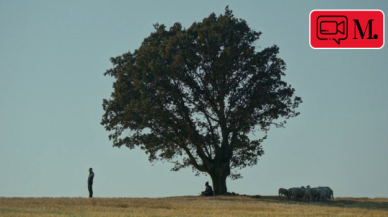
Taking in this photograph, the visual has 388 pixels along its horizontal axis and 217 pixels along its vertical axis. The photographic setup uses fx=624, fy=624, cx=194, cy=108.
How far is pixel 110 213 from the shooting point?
32.5 meters

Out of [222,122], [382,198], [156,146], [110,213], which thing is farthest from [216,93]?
[110,213]

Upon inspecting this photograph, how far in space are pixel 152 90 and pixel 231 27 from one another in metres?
8.13

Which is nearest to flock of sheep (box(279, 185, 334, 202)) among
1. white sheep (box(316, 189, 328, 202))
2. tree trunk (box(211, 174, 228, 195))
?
white sheep (box(316, 189, 328, 202))

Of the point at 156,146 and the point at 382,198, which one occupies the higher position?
the point at 156,146

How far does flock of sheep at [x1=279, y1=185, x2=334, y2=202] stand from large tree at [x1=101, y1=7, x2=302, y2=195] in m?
4.07

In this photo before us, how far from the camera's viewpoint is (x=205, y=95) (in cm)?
5069

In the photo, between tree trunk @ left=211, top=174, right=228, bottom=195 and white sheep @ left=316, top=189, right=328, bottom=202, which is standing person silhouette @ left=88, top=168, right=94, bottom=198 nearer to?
tree trunk @ left=211, top=174, right=228, bottom=195

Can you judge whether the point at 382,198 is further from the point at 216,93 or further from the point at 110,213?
the point at 110,213

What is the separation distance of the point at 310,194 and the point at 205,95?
1151 cm

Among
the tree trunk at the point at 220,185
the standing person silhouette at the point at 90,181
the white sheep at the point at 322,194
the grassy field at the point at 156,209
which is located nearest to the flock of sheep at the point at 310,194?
the white sheep at the point at 322,194

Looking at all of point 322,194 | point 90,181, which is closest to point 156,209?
point 90,181

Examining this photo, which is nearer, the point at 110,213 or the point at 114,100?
the point at 110,213

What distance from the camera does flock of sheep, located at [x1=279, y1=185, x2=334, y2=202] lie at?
153ft

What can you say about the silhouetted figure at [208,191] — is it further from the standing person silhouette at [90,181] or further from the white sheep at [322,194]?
the standing person silhouette at [90,181]
